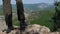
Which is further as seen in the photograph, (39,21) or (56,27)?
(39,21)

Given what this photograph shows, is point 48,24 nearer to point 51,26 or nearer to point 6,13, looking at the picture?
point 51,26

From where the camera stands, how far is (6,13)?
7.92 m

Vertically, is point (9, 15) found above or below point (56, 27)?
above

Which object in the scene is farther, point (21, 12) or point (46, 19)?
point (46, 19)

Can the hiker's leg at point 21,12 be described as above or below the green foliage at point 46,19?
above

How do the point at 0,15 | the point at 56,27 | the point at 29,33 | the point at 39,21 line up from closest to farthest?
1. the point at 29,33
2. the point at 56,27
3. the point at 39,21
4. the point at 0,15

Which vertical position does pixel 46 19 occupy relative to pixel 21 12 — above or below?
below

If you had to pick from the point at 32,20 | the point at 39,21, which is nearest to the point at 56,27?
the point at 39,21

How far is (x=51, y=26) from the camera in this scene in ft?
33.1

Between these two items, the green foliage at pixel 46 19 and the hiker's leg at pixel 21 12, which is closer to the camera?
the hiker's leg at pixel 21 12

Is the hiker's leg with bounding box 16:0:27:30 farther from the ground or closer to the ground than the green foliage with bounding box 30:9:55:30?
farther from the ground

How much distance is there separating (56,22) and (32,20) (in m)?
1.58

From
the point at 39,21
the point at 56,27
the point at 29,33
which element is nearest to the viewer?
the point at 29,33

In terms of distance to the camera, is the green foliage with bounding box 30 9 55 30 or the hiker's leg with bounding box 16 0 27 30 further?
the green foliage with bounding box 30 9 55 30
